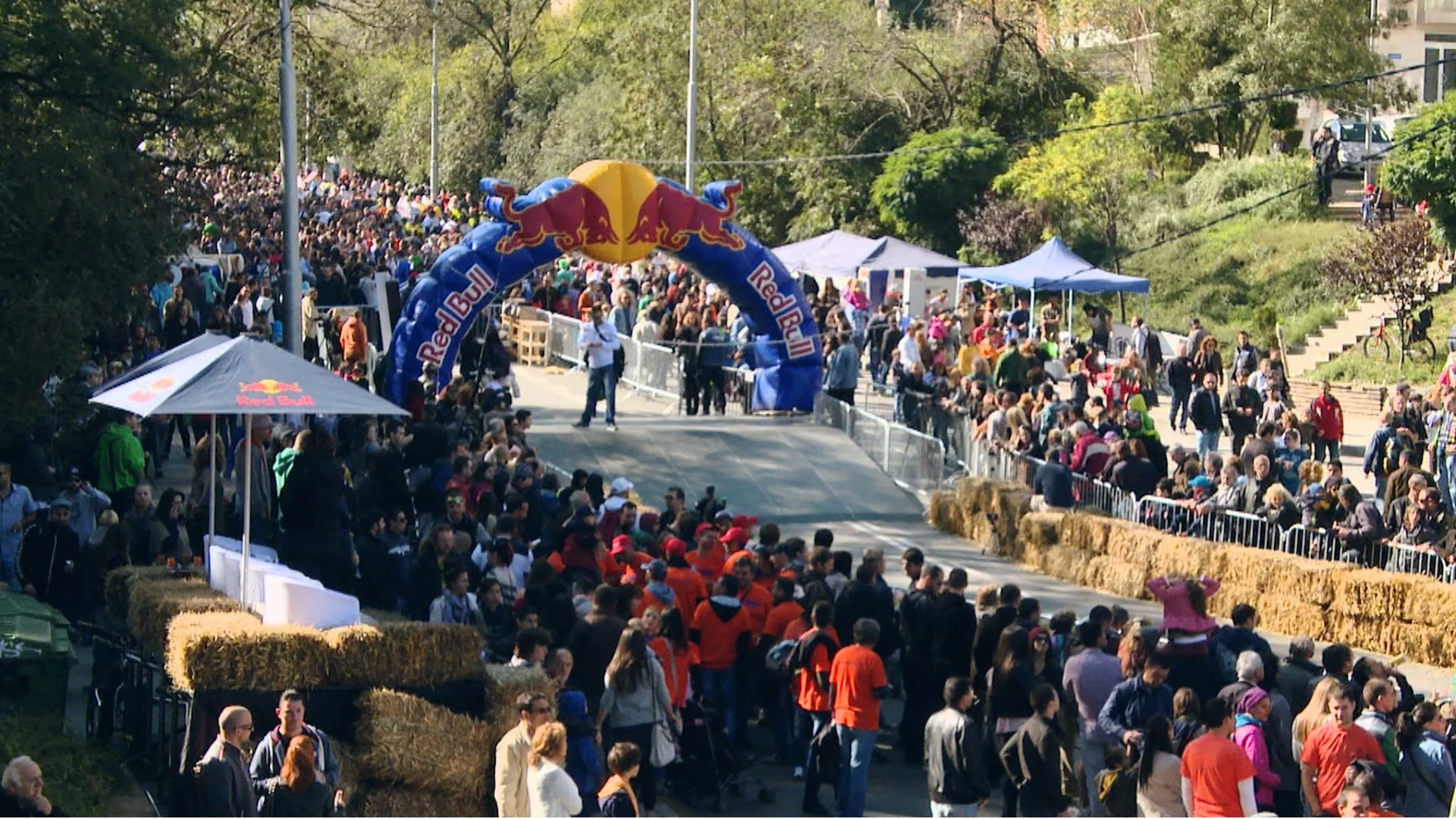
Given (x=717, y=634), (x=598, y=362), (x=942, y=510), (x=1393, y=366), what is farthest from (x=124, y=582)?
(x=1393, y=366)

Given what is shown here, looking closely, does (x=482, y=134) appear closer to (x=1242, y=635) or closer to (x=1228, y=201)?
(x=1228, y=201)

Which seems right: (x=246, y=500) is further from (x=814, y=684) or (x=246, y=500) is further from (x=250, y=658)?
(x=814, y=684)

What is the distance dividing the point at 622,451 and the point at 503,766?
14.9 meters

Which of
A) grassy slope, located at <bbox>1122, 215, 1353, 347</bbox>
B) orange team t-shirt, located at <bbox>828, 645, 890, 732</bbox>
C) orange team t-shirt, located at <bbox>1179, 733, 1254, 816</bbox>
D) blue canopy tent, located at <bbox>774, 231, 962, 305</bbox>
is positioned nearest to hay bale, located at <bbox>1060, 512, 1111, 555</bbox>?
orange team t-shirt, located at <bbox>828, 645, 890, 732</bbox>

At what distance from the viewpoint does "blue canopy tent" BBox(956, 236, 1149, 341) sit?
34562 millimetres

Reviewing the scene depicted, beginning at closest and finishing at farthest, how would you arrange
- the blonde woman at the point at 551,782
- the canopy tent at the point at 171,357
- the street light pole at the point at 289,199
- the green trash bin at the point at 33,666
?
1. the blonde woman at the point at 551,782
2. the green trash bin at the point at 33,666
3. the canopy tent at the point at 171,357
4. the street light pole at the point at 289,199

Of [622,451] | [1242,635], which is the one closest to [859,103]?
[622,451]

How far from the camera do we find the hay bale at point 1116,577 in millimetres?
20688

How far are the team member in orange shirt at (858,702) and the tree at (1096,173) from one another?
109 feet

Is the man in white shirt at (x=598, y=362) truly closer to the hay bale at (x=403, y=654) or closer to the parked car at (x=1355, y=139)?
the hay bale at (x=403, y=654)

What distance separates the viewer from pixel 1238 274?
43.7 m

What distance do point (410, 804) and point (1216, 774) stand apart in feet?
14.0

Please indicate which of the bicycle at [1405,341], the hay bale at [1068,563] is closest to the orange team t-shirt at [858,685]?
the hay bale at [1068,563]

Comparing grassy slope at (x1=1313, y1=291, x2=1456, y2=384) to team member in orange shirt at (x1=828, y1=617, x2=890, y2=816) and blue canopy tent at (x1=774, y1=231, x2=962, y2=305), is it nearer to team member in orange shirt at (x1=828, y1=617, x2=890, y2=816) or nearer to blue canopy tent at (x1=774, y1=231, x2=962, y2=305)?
blue canopy tent at (x1=774, y1=231, x2=962, y2=305)
